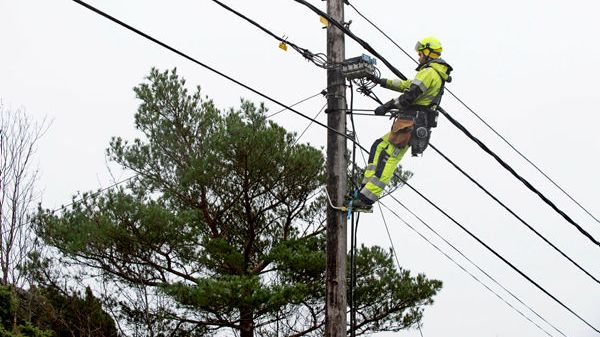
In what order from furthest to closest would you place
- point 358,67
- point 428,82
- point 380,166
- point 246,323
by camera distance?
point 246,323 < point 428,82 < point 380,166 < point 358,67

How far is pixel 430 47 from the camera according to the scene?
7375 mm

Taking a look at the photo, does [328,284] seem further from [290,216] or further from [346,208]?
[290,216]

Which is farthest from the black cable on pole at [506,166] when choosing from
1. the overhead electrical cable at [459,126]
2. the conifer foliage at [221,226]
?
the conifer foliage at [221,226]

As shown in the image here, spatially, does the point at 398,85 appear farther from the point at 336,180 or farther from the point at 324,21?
the point at 336,180

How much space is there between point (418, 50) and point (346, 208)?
189cm

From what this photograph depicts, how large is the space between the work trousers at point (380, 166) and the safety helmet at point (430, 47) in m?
0.92

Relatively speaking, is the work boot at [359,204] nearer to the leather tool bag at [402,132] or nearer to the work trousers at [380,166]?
the work trousers at [380,166]

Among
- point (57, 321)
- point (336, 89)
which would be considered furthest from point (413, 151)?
point (57, 321)

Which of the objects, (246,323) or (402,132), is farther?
(246,323)

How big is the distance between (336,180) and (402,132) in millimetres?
916

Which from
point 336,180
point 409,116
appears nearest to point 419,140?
point 409,116

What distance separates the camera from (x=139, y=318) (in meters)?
14.9

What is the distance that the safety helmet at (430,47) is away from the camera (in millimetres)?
7379

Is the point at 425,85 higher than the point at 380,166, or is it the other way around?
the point at 425,85
